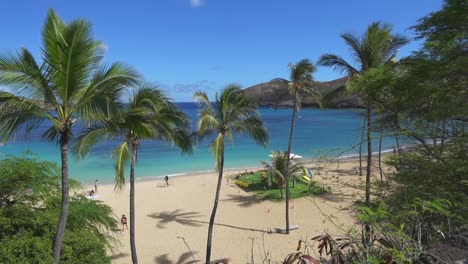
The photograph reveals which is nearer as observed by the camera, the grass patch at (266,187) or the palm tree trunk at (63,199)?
the palm tree trunk at (63,199)

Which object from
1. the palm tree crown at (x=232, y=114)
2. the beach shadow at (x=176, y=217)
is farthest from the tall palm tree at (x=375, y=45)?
the beach shadow at (x=176, y=217)

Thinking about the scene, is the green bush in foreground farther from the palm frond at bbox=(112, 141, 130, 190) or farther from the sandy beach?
the sandy beach

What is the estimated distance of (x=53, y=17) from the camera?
5.49m

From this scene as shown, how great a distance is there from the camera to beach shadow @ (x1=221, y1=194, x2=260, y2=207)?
20.7m

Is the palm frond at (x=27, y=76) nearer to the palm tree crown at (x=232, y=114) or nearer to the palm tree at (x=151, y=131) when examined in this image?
the palm tree at (x=151, y=131)

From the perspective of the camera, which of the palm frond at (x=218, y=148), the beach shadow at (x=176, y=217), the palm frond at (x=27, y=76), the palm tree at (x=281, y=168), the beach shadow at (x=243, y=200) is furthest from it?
the palm tree at (x=281, y=168)

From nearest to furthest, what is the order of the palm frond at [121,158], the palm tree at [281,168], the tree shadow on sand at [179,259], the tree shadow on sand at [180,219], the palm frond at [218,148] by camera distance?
the palm frond at [121,158]
the palm frond at [218,148]
the tree shadow on sand at [179,259]
the tree shadow on sand at [180,219]
the palm tree at [281,168]

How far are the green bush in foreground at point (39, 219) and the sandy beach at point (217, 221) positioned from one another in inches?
189

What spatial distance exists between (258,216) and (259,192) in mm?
4180

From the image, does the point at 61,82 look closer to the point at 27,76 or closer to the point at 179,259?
the point at 27,76

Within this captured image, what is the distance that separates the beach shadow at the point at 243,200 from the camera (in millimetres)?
20719

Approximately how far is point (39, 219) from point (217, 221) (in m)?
11.5

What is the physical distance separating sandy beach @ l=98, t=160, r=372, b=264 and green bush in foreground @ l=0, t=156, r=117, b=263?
189 inches

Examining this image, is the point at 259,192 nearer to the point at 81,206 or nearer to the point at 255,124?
the point at 255,124
